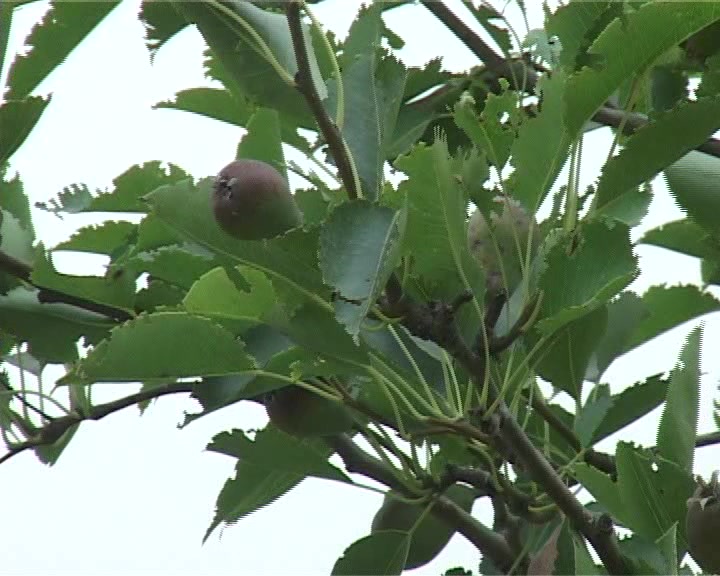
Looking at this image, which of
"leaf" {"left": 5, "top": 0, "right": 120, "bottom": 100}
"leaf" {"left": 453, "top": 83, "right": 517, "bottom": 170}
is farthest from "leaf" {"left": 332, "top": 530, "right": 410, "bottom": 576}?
"leaf" {"left": 5, "top": 0, "right": 120, "bottom": 100}

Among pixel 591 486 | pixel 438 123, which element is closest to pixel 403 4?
pixel 438 123

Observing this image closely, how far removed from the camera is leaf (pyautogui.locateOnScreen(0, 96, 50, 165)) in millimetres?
1035

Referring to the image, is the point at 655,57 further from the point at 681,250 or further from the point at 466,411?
the point at 681,250

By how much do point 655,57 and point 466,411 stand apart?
0.94 feet

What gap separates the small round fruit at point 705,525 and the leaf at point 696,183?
29cm

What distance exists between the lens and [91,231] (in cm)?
113

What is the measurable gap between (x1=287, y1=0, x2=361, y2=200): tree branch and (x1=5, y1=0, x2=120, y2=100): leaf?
0.19m

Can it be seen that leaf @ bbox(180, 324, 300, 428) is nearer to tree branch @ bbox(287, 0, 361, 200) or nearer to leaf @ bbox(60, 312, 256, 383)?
leaf @ bbox(60, 312, 256, 383)

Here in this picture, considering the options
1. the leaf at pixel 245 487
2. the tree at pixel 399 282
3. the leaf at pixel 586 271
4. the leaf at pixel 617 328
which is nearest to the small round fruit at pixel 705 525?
the tree at pixel 399 282

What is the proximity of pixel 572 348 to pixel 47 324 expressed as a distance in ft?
1.47

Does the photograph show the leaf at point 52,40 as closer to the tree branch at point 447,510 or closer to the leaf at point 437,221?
the leaf at point 437,221

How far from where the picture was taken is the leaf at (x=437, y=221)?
0.87 m

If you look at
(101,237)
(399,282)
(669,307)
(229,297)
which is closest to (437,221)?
(399,282)

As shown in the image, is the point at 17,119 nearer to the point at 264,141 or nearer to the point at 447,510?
the point at 264,141
